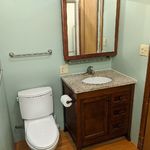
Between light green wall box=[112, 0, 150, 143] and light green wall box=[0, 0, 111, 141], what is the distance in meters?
0.62

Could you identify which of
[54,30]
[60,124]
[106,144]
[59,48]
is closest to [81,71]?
[59,48]

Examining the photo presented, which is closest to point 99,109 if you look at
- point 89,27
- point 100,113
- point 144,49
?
point 100,113

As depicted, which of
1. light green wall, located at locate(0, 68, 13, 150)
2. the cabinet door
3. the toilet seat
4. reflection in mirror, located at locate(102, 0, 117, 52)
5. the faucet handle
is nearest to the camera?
light green wall, located at locate(0, 68, 13, 150)

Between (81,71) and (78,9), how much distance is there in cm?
79

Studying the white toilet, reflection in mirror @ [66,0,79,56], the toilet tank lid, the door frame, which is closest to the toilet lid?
the white toilet

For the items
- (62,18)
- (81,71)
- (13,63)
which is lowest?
(81,71)

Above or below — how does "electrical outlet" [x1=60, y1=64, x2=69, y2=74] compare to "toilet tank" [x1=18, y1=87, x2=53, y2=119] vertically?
above

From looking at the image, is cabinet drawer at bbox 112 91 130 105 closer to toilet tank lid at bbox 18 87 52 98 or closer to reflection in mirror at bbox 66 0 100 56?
reflection in mirror at bbox 66 0 100 56

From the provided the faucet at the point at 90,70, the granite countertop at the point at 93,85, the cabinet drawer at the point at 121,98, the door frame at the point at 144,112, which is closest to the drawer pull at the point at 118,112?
the cabinet drawer at the point at 121,98

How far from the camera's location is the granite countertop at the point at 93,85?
6.16ft

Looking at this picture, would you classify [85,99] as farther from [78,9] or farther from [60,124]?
[78,9]

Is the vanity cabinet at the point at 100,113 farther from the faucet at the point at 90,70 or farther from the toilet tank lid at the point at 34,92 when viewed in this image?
the faucet at the point at 90,70

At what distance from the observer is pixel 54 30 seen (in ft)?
6.86

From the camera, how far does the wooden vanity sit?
6.24 ft
